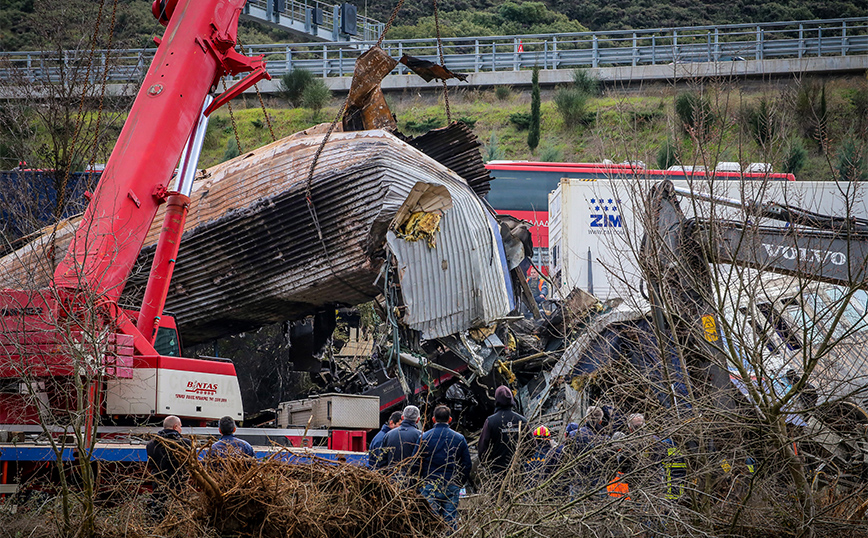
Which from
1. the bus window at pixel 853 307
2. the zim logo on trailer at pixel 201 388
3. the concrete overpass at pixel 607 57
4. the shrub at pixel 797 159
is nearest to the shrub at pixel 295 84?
the concrete overpass at pixel 607 57

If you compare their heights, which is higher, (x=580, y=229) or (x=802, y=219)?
(x=802, y=219)

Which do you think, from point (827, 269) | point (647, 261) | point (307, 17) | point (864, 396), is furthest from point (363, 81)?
point (307, 17)

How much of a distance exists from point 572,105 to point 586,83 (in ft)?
4.09

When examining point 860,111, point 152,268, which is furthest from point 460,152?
point 860,111

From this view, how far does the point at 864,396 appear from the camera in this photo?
6238 mm

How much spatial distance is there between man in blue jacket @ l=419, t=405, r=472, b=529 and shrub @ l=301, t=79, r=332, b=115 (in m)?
27.1

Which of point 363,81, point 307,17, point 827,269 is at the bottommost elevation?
point 827,269

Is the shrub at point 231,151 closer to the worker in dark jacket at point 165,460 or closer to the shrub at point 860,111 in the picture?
the shrub at point 860,111

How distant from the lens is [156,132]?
7.76 m

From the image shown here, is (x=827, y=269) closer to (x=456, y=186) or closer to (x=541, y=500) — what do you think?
(x=541, y=500)

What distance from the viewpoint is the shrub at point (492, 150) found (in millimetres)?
27228

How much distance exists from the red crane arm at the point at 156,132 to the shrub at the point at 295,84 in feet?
80.4

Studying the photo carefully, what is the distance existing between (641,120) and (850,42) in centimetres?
995

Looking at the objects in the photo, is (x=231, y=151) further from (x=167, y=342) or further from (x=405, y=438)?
(x=405, y=438)
